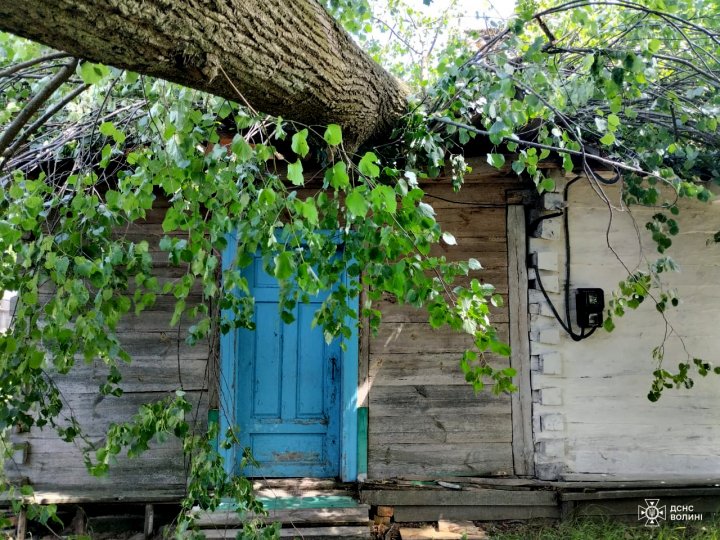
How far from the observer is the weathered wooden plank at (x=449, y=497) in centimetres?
403

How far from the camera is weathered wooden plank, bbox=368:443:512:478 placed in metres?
4.25

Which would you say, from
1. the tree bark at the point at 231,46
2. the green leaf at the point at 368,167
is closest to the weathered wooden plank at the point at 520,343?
the tree bark at the point at 231,46

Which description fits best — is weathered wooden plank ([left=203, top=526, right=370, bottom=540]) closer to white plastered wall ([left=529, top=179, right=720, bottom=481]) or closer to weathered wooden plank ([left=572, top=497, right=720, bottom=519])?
white plastered wall ([left=529, top=179, right=720, bottom=481])

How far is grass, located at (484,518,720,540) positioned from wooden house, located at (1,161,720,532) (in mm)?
104

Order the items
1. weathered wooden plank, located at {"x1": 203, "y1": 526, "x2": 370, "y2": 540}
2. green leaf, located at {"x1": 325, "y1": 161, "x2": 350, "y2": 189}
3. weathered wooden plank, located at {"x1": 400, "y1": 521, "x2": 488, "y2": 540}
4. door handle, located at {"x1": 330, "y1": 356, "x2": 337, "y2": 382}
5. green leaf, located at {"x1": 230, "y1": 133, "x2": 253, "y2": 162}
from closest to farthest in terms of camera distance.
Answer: green leaf, located at {"x1": 325, "y1": 161, "x2": 350, "y2": 189}
green leaf, located at {"x1": 230, "y1": 133, "x2": 253, "y2": 162}
weathered wooden plank, located at {"x1": 203, "y1": 526, "x2": 370, "y2": 540}
weathered wooden plank, located at {"x1": 400, "y1": 521, "x2": 488, "y2": 540}
door handle, located at {"x1": 330, "y1": 356, "x2": 337, "y2": 382}

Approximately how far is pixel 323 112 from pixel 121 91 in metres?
1.69

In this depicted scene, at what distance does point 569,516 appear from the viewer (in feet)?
13.3

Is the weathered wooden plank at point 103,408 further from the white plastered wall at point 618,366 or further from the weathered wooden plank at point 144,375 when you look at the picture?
the white plastered wall at point 618,366

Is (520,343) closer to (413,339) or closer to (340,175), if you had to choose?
(413,339)

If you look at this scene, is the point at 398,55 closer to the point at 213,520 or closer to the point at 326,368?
the point at 326,368

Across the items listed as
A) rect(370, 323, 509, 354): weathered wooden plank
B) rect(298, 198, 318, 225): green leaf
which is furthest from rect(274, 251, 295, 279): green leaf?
rect(370, 323, 509, 354): weathered wooden plank

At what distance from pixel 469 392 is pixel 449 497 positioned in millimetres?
783

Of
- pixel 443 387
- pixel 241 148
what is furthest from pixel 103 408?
pixel 241 148

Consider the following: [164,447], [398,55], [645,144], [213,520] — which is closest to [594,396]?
[645,144]
